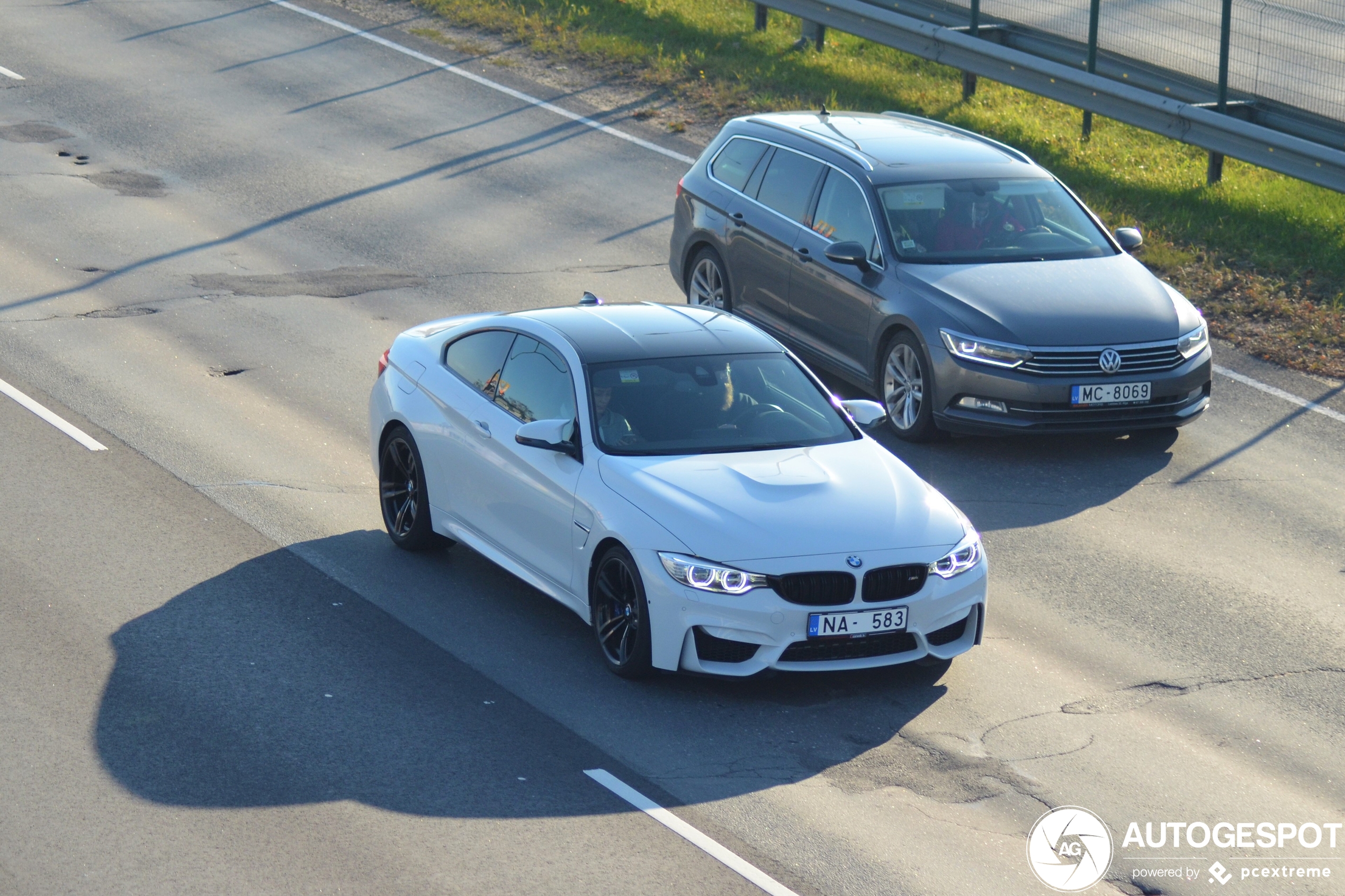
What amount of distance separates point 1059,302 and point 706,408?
394cm

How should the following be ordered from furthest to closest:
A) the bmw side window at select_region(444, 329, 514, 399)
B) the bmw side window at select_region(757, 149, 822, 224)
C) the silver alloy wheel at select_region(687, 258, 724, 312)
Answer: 1. the silver alloy wheel at select_region(687, 258, 724, 312)
2. the bmw side window at select_region(757, 149, 822, 224)
3. the bmw side window at select_region(444, 329, 514, 399)

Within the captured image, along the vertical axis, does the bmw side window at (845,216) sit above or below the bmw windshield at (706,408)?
below

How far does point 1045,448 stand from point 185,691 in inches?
256

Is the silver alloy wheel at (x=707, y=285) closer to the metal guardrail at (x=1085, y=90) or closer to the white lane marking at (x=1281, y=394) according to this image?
the white lane marking at (x=1281, y=394)

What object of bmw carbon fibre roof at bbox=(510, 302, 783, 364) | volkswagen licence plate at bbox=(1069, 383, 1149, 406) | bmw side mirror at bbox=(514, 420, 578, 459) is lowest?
volkswagen licence plate at bbox=(1069, 383, 1149, 406)

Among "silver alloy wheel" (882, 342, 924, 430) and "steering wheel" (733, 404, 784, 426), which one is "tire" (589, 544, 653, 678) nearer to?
"steering wheel" (733, 404, 784, 426)

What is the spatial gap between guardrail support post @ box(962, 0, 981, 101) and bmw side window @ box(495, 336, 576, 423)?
12.4m

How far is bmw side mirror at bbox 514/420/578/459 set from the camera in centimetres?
873

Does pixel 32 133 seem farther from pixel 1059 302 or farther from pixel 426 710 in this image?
pixel 426 710

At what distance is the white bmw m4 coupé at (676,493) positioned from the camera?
8008 millimetres

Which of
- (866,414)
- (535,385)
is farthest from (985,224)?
(535,385)

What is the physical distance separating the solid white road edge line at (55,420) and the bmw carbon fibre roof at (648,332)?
340 centimetres

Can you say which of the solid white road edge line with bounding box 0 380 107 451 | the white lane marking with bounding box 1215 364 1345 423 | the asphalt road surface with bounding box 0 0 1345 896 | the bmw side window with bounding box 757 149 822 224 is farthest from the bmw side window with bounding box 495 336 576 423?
the white lane marking with bounding box 1215 364 1345 423

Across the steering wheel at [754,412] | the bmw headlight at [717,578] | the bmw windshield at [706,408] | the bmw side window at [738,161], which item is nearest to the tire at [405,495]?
the bmw windshield at [706,408]
